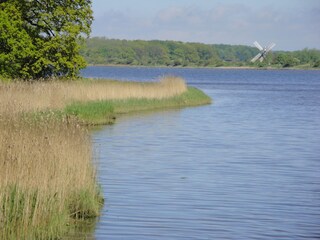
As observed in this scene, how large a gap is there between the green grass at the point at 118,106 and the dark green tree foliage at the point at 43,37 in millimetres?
2964

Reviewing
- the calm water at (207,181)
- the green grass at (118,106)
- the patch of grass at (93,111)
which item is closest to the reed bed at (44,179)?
the calm water at (207,181)

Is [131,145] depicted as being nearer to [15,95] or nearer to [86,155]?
[15,95]

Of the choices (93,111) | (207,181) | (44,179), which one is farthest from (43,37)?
(44,179)

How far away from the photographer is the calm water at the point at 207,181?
44.4 ft

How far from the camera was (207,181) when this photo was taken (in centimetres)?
1852

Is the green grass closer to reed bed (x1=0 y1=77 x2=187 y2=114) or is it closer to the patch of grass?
the patch of grass

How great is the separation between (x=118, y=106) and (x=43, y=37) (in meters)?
4.81

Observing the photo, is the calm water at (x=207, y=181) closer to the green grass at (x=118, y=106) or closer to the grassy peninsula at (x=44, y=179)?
the grassy peninsula at (x=44, y=179)

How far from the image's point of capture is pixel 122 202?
15.4m

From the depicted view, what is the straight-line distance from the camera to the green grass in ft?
105

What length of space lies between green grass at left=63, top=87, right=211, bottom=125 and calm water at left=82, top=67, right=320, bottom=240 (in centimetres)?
95

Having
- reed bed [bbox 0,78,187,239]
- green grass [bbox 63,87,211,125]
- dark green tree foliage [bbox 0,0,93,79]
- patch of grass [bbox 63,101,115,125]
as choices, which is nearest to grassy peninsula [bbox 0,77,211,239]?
reed bed [bbox 0,78,187,239]

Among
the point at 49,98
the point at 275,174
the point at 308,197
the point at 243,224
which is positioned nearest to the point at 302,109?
the point at 49,98

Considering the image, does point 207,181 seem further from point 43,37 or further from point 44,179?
point 43,37
